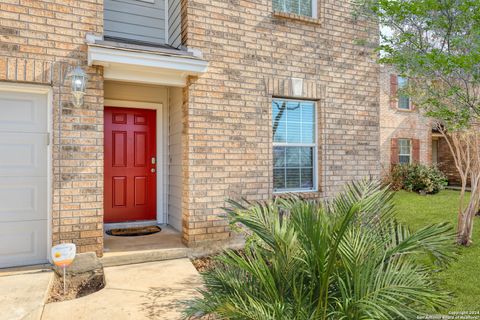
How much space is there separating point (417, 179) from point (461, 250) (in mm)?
10545

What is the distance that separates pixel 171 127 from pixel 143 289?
3.11 m

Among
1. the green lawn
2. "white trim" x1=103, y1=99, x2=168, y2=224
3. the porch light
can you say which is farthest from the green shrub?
the porch light

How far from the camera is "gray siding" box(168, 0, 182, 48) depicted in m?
5.09

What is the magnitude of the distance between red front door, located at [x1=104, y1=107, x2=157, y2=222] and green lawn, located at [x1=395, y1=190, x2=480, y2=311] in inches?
183

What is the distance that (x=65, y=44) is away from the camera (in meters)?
4.00

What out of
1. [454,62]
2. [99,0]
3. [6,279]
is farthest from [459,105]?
[6,279]

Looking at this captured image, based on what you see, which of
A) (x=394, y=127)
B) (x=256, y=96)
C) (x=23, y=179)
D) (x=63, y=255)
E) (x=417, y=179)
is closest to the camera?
(x=63, y=255)

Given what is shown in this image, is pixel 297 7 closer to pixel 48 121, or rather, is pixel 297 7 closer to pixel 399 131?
pixel 48 121

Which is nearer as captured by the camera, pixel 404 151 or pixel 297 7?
pixel 297 7

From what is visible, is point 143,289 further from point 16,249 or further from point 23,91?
point 23,91

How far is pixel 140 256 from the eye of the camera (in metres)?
4.30

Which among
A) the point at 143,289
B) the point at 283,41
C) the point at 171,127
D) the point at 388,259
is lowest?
the point at 143,289

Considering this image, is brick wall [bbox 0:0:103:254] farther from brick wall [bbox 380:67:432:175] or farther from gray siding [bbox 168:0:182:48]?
brick wall [bbox 380:67:432:175]

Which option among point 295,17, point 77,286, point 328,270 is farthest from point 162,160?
point 328,270
